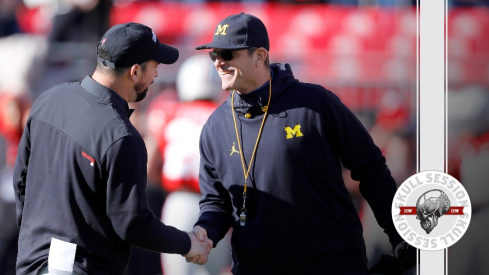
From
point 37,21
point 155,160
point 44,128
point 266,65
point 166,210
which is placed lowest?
point 166,210

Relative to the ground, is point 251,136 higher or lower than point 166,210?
higher

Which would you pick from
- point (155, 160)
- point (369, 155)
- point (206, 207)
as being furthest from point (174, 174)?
point (369, 155)

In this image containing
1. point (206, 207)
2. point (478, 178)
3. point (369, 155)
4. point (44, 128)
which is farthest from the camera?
point (478, 178)

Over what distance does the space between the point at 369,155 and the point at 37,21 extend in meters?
1.98

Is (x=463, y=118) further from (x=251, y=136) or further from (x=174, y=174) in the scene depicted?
(x=174, y=174)

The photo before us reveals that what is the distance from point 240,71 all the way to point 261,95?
0.13 m

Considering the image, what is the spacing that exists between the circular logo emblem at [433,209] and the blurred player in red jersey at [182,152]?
1.04 m

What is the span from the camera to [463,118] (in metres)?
3.36

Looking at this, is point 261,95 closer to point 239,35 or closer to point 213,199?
point 239,35

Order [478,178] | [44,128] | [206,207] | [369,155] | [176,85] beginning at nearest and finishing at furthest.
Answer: [44,128] < [369,155] < [206,207] < [478,178] < [176,85]

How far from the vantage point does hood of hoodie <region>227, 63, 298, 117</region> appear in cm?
277

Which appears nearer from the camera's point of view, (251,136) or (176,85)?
(251,136)

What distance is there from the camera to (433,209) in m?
3.12

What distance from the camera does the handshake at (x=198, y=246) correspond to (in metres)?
2.64
